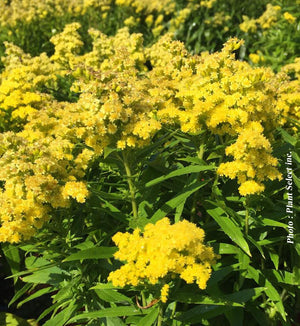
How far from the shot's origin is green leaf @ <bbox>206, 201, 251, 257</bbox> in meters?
2.27

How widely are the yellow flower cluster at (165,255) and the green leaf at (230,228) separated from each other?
0.40 m

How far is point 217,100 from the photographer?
8.40ft

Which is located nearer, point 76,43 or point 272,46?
point 76,43

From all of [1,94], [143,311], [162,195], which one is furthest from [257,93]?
[1,94]

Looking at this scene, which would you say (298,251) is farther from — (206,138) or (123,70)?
(123,70)

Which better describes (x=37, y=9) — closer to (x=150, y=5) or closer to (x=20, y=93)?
(x=150, y=5)

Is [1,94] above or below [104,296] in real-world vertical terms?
above

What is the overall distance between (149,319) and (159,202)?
39.1 inches

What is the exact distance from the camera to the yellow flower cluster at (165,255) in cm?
178

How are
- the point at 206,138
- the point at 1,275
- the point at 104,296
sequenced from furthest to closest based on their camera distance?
the point at 1,275 < the point at 206,138 < the point at 104,296

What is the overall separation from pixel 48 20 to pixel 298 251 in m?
7.75

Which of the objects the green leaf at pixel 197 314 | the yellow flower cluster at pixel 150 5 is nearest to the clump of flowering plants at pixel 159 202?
the green leaf at pixel 197 314

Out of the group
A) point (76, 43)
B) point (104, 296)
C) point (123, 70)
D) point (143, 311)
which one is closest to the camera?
point (143, 311)

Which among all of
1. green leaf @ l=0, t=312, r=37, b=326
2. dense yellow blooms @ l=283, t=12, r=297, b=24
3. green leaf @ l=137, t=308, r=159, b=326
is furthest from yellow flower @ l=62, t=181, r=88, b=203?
dense yellow blooms @ l=283, t=12, r=297, b=24
